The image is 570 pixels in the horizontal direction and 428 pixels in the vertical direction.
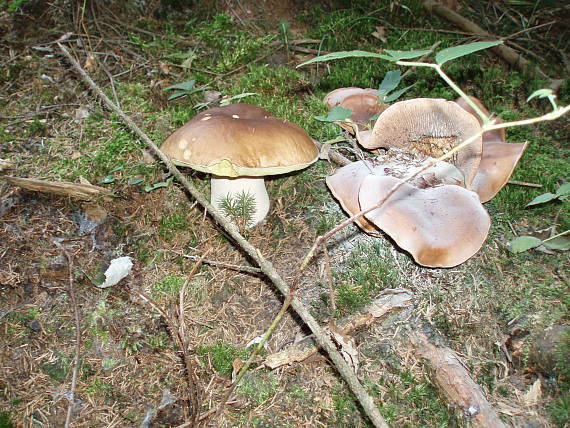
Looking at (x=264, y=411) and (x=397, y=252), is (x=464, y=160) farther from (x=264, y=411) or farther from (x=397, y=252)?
(x=264, y=411)

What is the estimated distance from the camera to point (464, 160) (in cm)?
254

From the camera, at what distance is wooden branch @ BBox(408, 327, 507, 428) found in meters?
1.99

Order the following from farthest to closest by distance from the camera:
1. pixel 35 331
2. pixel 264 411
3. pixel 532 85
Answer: pixel 532 85
pixel 35 331
pixel 264 411

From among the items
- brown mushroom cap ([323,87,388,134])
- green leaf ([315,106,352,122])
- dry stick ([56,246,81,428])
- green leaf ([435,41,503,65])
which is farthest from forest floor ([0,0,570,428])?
green leaf ([435,41,503,65])

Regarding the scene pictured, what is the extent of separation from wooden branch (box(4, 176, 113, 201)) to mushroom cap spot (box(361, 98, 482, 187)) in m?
2.12

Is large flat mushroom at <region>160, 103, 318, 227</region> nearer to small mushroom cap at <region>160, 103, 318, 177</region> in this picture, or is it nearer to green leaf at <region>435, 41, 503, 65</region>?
small mushroom cap at <region>160, 103, 318, 177</region>

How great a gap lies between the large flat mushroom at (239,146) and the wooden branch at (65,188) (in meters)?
0.85

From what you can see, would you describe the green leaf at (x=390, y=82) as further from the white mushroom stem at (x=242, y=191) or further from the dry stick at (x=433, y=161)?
the dry stick at (x=433, y=161)

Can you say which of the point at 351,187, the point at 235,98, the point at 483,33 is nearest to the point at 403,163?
the point at 351,187

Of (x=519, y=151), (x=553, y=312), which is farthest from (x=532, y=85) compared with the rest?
(x=553, y=312)

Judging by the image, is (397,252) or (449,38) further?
(449,38)

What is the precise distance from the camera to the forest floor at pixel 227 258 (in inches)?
88.1

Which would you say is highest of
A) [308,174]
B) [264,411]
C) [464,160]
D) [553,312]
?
[464,160]

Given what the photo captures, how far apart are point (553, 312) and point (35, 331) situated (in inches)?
129
